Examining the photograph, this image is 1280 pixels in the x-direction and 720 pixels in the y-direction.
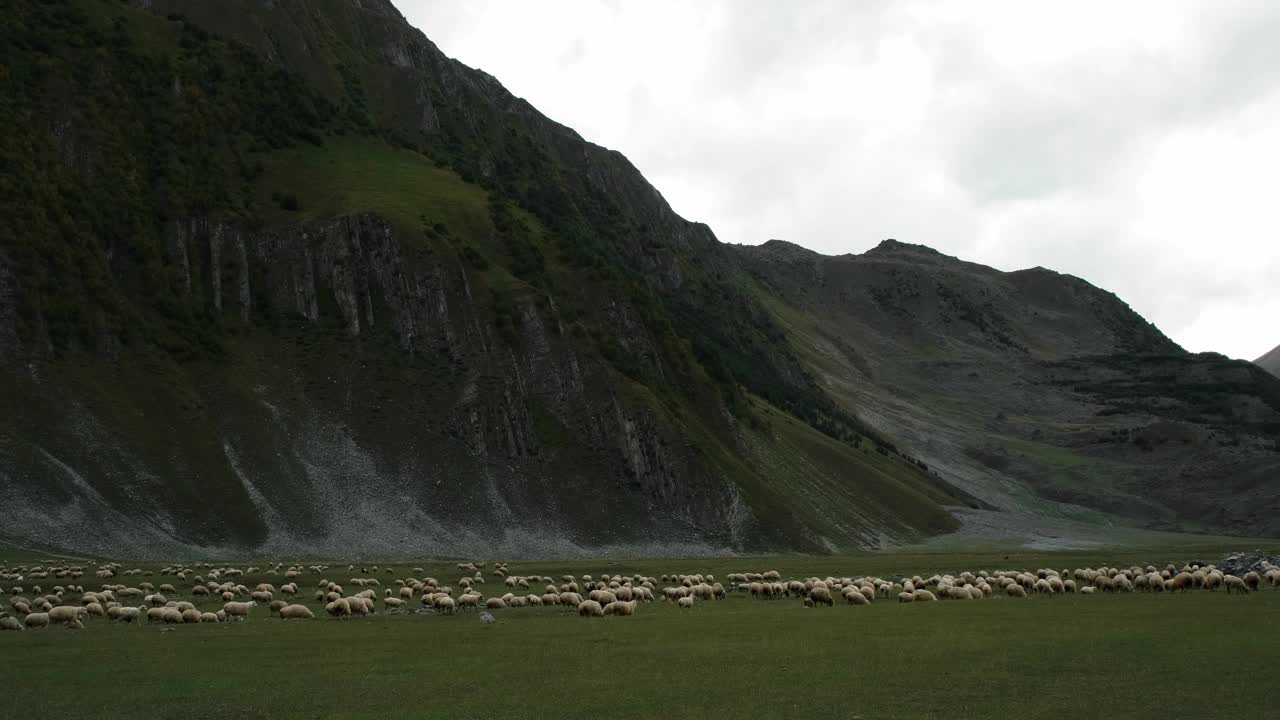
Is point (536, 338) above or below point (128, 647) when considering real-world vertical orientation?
above

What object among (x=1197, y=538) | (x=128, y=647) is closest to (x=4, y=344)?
(x=128, y=647)

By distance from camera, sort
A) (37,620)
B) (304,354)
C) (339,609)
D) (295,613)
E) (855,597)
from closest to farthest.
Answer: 1. (37,620)
2. (295,613)
3. (339,609)
4. (855,597)
5. (304,354)

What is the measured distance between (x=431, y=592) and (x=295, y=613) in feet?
30.9


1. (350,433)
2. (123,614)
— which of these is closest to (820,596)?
(123,614)

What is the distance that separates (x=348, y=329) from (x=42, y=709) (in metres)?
93.7

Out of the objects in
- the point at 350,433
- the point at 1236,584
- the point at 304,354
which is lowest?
the point at 1236,584

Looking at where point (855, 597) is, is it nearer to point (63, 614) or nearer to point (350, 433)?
point (63, 614)

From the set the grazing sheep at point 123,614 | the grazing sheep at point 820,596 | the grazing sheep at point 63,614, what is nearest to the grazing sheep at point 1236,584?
the grazing sheep at point 820,596

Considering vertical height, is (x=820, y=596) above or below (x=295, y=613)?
above

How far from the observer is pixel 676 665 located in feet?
86.2

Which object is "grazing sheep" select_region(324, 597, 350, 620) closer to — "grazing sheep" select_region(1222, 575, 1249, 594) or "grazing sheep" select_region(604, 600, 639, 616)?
"grazing sheep" select_region(604, 600, 639, 616)

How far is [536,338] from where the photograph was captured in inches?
4670

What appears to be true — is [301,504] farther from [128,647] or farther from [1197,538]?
[1197,538]

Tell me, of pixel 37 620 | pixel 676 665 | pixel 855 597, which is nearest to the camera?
pixel 676 665
